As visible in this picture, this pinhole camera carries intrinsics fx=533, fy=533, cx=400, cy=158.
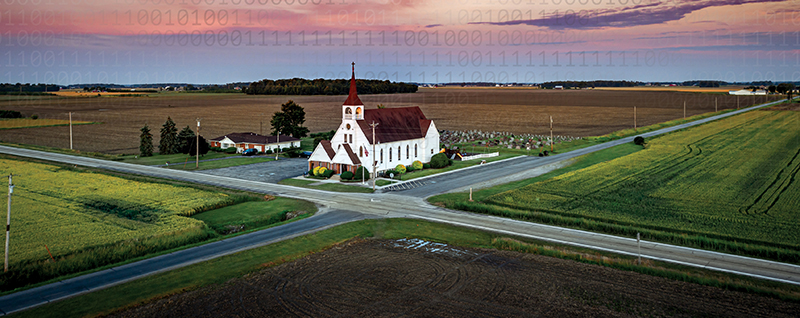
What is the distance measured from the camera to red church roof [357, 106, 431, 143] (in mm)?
60531

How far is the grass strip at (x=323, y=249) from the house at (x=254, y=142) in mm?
43254

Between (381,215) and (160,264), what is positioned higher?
(381,215)

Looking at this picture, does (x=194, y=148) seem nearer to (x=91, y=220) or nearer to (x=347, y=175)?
(x=347, y=175)

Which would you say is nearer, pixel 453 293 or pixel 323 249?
pixel 453 293

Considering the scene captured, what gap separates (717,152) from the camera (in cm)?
7188

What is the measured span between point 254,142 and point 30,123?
82.9 metres

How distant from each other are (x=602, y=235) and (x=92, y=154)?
70.1m

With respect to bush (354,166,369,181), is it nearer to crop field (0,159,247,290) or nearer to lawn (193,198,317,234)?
lawn (193,198,317,234)

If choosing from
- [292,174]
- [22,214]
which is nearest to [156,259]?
[22,214]

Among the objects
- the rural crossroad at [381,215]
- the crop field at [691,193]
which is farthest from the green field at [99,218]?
the crop field at [691,193]

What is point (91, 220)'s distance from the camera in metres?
37.8

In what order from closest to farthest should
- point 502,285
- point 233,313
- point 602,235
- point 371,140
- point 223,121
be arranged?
point 233,313
point 502,285
point 602,235
point 371,140
point 223,121

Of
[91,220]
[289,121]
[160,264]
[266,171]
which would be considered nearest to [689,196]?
[160,264]

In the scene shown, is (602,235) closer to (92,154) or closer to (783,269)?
(783,269)
